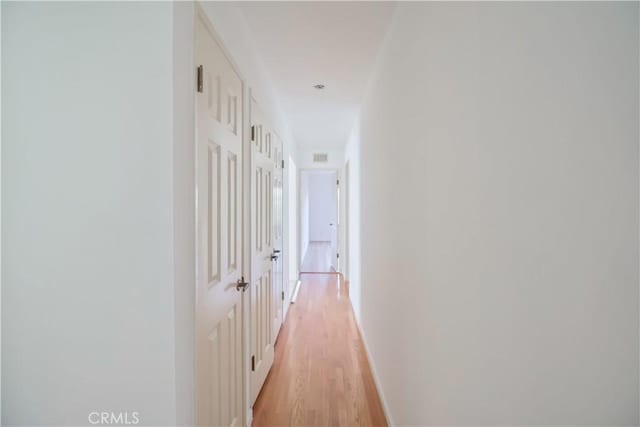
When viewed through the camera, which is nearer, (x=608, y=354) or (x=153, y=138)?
(x=608, y=354)

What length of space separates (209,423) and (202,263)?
693 millimetres

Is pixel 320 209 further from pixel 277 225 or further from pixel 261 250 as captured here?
pixel 261 250

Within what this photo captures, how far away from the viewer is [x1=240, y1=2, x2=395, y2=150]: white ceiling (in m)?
1.89

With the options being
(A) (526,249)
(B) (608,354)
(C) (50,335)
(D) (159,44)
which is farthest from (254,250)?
(B) (608,354)

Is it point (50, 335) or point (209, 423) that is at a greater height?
point (50, 335)

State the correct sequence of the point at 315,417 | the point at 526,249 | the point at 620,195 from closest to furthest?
the point at 620,195, the point at 526,249, the point at 315,417

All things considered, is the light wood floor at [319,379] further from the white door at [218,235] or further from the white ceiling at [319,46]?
the white ceiling at [319,46]

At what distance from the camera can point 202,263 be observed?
134cm

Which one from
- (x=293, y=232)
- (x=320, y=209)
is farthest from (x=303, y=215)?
(x=320, y=209)

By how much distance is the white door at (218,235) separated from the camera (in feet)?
4.34

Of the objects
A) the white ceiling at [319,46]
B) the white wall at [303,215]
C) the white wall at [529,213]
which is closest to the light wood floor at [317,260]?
the white wall at [303,215]

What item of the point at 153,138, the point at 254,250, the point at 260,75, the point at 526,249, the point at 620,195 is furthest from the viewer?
the point at 260,75

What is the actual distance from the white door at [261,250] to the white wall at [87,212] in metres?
1.16

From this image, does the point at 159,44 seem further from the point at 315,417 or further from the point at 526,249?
the point at 315,417
